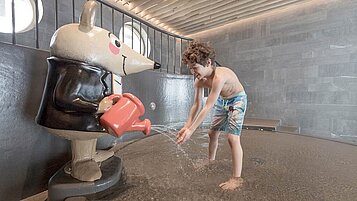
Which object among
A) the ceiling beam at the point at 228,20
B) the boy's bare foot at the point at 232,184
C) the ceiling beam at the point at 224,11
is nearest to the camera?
the boy's bare foot at the point at 232,184

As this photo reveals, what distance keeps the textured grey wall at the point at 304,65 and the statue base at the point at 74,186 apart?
429cm

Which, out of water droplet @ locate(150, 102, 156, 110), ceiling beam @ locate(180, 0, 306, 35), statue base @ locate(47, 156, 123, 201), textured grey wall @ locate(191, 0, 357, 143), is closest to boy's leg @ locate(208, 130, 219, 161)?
statue base @ locate(47, 156, 123, 201)

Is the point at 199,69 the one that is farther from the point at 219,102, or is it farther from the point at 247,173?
the point at 247,173

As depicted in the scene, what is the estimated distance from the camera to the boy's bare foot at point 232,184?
118cm

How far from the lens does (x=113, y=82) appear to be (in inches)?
47.9

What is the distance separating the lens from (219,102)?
5.36 ft

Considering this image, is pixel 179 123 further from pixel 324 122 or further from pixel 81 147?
pixel 324 122

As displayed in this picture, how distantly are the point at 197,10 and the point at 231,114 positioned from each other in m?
3.91

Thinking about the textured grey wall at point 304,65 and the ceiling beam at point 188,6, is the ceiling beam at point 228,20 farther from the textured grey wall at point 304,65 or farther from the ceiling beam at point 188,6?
the ceiling beam at point 188,6

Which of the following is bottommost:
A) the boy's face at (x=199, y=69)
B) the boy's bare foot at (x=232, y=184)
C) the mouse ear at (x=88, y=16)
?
the boy's bare foot at (x=232, y=184)

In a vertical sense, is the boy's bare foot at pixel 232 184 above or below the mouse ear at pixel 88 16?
below

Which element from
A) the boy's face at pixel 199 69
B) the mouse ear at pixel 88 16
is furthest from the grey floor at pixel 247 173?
the mouse ear at pixel 88 16

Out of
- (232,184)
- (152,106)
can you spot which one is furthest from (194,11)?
(232,184)

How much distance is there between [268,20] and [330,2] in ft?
Answer: 3.97
